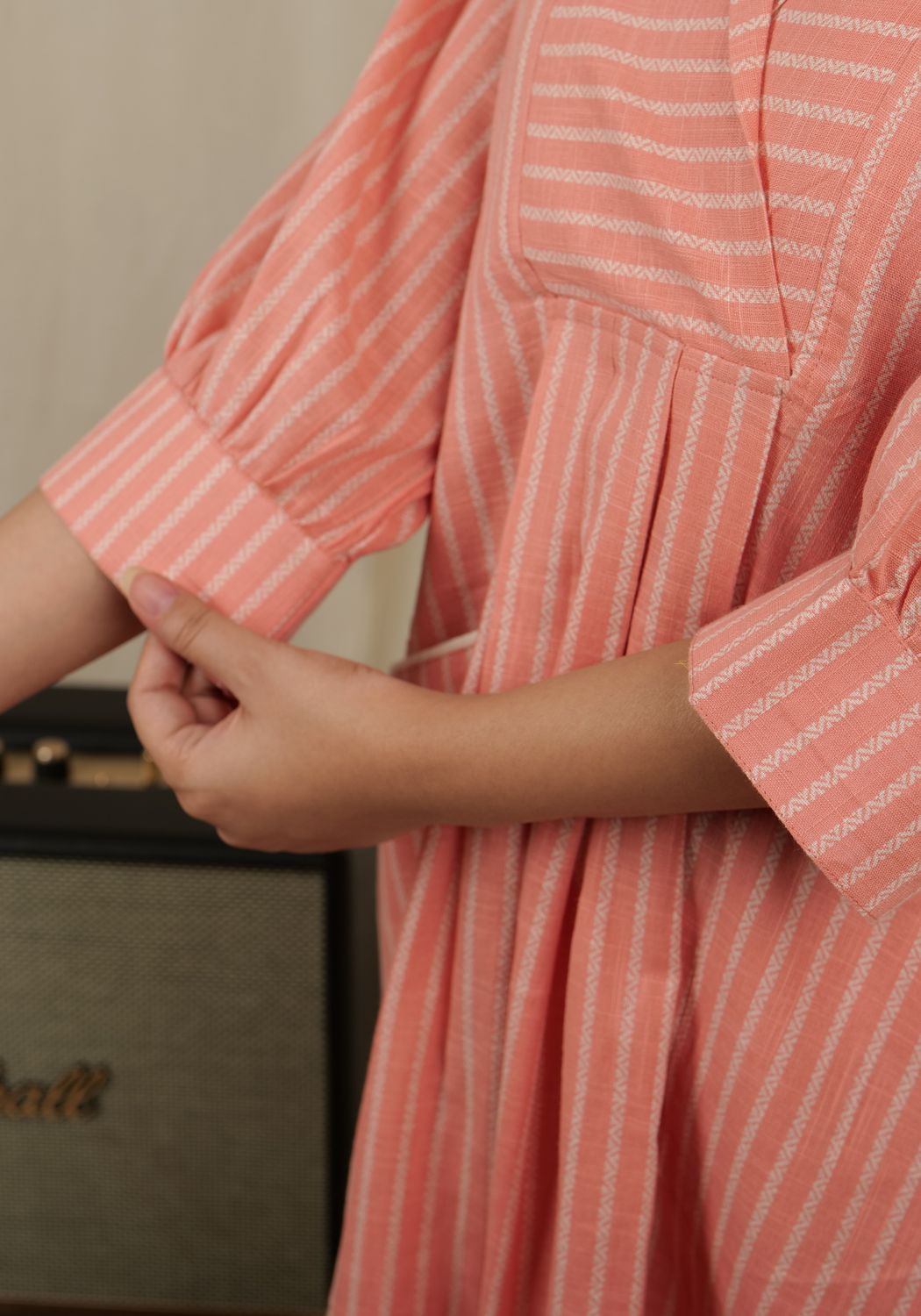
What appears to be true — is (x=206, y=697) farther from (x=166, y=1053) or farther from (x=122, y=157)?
(x=122, y=157)

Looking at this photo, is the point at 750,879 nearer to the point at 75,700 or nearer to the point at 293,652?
the point at 293,652

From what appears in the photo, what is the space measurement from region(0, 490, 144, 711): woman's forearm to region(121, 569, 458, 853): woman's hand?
3 centimetres

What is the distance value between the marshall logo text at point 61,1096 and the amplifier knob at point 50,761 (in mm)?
182

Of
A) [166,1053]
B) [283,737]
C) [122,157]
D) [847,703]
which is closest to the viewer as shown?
[847,703]

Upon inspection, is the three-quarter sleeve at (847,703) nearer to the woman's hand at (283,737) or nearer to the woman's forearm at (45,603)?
the woman's hand at (283,737)

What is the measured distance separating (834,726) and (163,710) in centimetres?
27

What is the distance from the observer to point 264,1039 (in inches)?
31.9

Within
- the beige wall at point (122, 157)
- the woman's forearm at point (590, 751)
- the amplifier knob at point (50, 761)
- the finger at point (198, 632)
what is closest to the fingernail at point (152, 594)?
the finger at point (198, 632)

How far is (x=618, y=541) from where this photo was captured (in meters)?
0.47

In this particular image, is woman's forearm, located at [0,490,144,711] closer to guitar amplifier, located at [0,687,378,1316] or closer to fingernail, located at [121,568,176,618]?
fingernail, located at [121,568,176,618]

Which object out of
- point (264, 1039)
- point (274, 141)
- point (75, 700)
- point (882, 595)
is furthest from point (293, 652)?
point (274, 141)

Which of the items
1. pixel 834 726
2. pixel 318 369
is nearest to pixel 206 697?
pixel 318 369

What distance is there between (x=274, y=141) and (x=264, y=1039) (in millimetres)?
702

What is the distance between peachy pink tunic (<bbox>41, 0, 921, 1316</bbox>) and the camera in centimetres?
39
